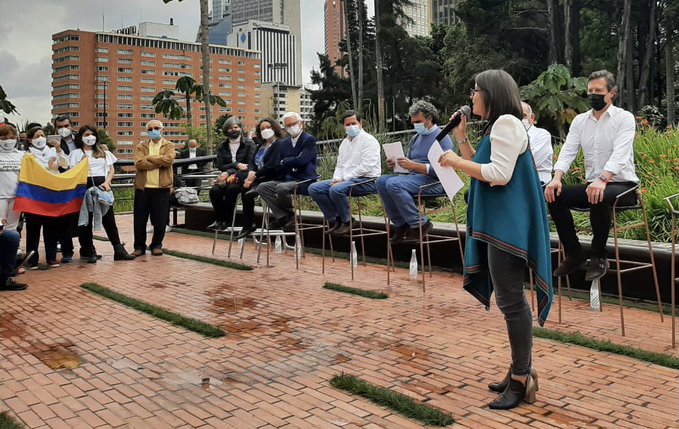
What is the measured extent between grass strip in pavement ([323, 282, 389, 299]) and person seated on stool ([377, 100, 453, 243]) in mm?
792

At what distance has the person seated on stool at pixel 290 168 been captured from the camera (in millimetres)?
8096

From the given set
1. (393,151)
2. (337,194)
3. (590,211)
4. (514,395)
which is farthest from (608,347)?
(337,194)

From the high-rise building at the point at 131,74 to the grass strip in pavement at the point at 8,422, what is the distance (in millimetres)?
94455

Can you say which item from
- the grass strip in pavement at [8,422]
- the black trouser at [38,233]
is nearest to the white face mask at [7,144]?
the black trouser at [38,233]

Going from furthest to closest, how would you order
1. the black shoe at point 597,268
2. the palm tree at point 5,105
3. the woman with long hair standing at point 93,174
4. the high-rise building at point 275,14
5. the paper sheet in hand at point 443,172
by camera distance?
the high-rise building at point 275,14
the palm tree at point 5,105
the woman with long hair standing at point 93,174
the black shoe at point 597,268
the paper sheet in hand at point 443,172

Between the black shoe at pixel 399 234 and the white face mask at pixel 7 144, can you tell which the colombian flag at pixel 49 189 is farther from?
the black shoe at pixel 399 234

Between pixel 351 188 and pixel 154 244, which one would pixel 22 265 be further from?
pixel 351 188

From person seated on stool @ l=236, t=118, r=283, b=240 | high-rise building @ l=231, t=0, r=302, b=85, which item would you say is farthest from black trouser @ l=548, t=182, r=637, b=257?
high-rise building @ l=231, t=0, r=302, b=85

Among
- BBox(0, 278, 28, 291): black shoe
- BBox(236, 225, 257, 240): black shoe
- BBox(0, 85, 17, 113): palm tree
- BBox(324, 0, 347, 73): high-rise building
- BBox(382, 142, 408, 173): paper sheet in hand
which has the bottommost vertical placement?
BBox(0, 278, 28, 291): black shoe

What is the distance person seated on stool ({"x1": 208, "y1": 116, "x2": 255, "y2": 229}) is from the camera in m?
9.47

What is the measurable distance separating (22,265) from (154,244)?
1.80 metres

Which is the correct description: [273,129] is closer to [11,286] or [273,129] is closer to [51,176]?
[51,176]

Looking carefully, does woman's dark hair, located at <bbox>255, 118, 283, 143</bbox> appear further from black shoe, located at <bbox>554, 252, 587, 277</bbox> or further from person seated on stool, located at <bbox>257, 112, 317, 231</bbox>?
black shoe, located at <bbox>554, 252, 587, 277</bbox>

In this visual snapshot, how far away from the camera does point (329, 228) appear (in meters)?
7.78
